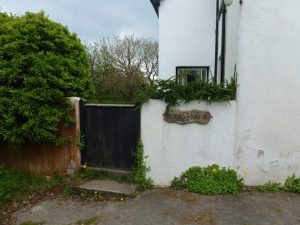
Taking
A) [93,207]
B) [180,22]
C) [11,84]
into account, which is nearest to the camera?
[93,207]

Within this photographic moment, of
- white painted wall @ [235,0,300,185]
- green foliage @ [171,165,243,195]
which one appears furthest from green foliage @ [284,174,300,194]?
green foliage @ [171,165,243,195]

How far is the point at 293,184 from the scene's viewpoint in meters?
5.06

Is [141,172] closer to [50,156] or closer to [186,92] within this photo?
[186,92]

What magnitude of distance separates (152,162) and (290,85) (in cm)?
296

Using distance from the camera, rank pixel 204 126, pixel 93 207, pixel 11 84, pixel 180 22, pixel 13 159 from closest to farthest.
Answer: pixel 93 207 → pixel 204 126 → pixel 11 84 → pixel 13 159 → pixel 180 22

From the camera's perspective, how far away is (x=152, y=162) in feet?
17.6

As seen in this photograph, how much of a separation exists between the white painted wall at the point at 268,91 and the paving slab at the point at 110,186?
6.95ft

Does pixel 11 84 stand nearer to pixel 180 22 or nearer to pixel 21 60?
pixel 21 60

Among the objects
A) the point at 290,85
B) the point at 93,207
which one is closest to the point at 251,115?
the point at 290,85

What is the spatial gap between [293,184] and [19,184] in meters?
5.46

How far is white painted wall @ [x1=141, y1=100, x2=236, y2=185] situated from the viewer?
5074 mm

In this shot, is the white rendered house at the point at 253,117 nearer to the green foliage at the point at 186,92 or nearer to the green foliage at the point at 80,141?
the green foliage at the point at 186,92

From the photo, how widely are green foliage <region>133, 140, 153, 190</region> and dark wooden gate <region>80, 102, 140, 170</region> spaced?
0.77ft

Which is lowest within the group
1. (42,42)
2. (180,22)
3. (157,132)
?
(157,132)
